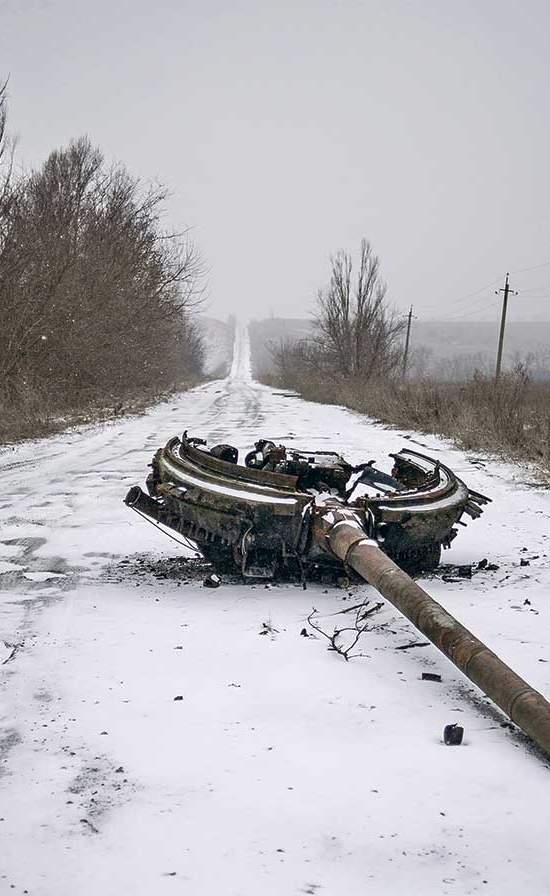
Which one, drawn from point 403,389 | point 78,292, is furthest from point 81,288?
point 403,389

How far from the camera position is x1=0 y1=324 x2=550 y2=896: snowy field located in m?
2.08

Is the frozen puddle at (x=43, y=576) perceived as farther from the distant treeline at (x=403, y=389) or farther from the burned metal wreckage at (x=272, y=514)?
the distant treeline at (x=403, y=389)

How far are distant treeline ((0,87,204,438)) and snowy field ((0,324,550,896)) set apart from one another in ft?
32.2

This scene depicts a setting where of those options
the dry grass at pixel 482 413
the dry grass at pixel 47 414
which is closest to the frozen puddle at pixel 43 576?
the dry grass at pixel 482 413

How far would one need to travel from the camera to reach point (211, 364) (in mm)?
107688

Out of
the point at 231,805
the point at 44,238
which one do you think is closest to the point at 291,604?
the point at 231,805

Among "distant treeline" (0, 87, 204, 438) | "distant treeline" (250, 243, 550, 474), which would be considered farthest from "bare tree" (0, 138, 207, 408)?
"distant treeline" (250, 243, 550, 474)

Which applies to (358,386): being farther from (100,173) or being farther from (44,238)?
(44,238)

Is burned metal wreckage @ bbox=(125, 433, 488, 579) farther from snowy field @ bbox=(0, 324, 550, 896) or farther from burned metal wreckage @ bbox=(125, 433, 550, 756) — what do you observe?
snowy field @ bbox=(0, 324, 550, 896)

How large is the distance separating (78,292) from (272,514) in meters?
14.9

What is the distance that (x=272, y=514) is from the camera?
445cm

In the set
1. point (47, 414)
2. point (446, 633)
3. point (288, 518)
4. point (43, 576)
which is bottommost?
point (47, 414)

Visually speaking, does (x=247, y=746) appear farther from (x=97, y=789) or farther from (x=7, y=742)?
(x=7, y=742)

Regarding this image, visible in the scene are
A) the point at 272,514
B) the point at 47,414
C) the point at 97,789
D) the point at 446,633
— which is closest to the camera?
the point at 97,789
